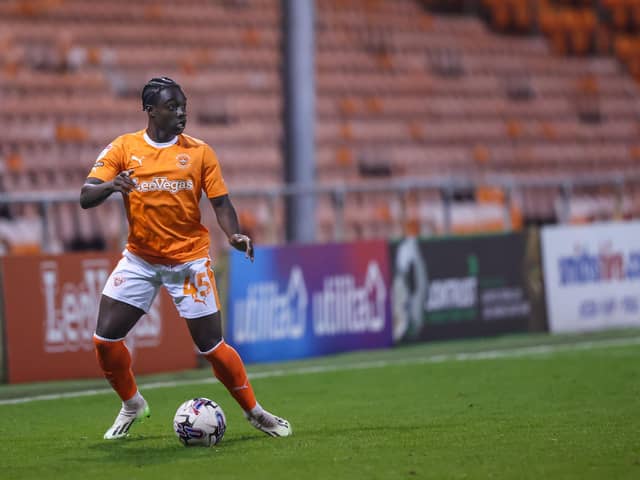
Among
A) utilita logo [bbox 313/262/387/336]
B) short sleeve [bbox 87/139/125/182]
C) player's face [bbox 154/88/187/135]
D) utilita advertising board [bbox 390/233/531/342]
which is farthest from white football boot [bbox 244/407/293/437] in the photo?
utilita advertising board [bbox 390/233/531/342]

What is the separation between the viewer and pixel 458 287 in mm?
15812

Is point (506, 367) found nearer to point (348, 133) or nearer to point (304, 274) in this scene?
point (304, 274)

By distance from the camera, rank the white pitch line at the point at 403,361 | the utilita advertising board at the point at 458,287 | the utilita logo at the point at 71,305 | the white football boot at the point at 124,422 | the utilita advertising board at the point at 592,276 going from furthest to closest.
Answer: the utilita advertising board at the point at 592,276 → the utilita advertising board at the point at 458,287 → the utilita logo at the point at 71,305 → the white pitch line at the point at 403,361 → the white football boot at the point at 124,422

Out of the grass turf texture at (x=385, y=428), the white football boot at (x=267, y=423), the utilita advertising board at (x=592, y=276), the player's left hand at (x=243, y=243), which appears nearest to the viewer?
the grass turf texture at (x=385, y=428)

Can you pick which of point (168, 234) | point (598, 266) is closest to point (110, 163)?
point (168, 234)

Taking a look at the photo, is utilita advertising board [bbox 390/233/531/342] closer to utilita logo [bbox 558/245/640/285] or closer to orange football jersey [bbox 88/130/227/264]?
utilita logo [bbox 558/245/640/285]

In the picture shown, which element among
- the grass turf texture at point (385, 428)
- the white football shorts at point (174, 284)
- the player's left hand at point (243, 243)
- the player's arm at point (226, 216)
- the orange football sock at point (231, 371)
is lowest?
Result: the grass turf texture at point (385, 428)

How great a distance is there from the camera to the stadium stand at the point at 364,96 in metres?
18.2

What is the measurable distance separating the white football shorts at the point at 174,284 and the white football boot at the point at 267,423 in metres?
0.70

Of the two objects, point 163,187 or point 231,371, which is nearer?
point 163,187

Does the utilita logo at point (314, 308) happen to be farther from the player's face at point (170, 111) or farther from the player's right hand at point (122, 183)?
the player's right hand at point (122, 183)

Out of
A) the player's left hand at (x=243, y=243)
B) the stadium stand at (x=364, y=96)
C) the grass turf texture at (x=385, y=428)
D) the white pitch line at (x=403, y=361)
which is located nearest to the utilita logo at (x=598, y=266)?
the stadium stand at (x=364, y=96)

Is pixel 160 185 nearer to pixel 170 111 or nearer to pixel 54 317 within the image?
pixel 170 111

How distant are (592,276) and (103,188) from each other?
34.8 ft
